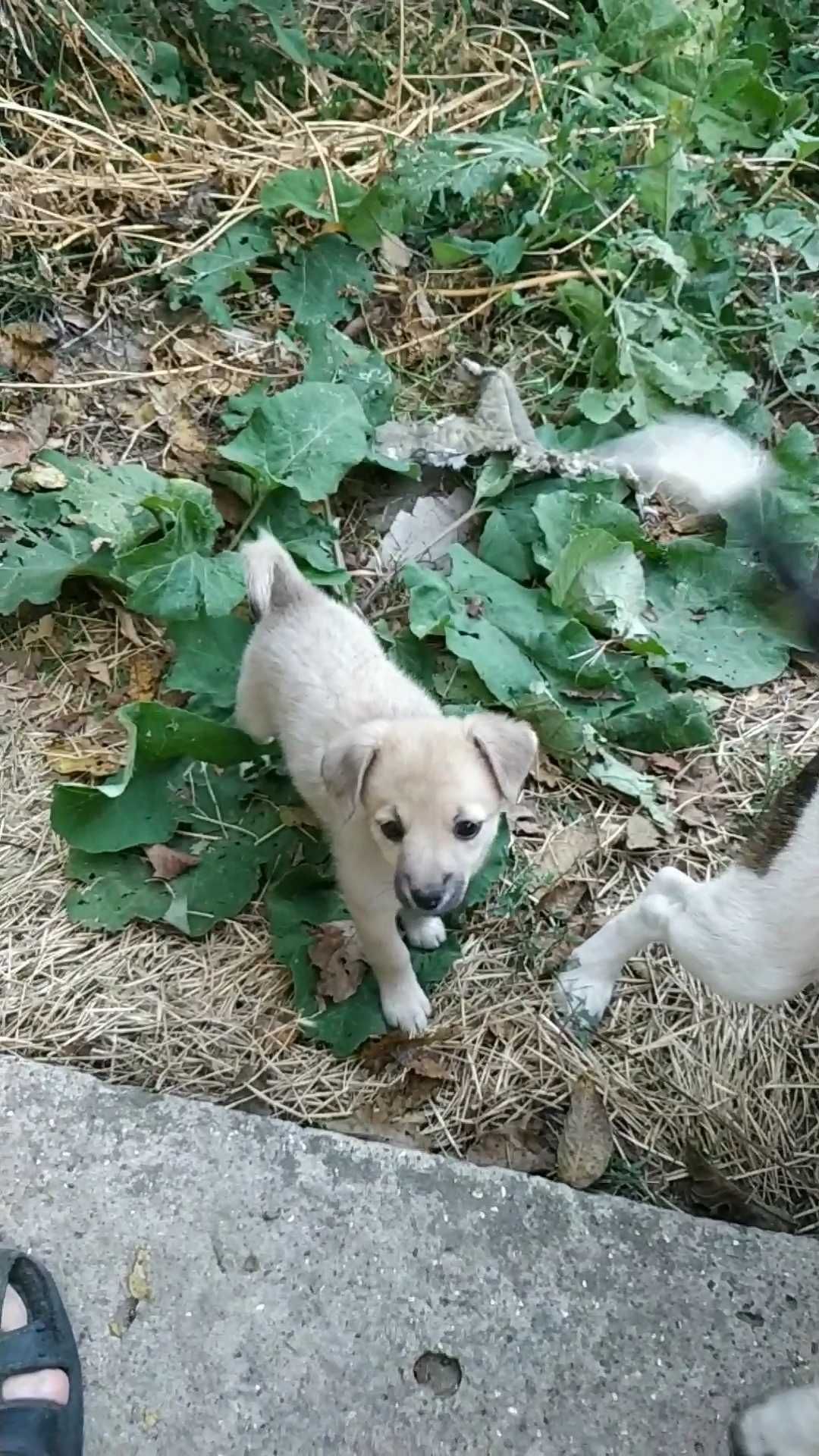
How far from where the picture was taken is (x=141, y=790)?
3029 mm

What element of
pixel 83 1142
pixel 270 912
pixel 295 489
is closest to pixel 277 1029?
pixel 270 912

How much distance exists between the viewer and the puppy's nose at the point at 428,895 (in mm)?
2414

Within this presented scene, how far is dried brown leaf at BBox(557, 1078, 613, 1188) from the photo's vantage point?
8.41 feet

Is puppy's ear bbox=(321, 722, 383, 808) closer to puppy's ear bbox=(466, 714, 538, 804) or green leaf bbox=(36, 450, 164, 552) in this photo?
puppy's ear bbox=(466, 714, 538, 804)

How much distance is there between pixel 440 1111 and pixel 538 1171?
0.25 metres

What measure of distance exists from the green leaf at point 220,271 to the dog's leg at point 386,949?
2.17 meters

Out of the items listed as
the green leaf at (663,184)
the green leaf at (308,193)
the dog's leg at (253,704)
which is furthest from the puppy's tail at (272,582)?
the green leaf at (663,184)

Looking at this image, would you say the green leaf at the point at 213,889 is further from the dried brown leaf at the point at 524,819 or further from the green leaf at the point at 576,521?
the green leaf at the point at 576,521

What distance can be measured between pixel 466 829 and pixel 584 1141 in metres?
0.72

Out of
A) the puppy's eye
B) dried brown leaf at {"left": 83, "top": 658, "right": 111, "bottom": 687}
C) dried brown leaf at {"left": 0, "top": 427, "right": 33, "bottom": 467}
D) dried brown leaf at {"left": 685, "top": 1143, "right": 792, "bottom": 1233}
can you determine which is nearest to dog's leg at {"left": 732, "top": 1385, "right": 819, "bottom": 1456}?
dried brown leaf at {"left": 685, "top": 1143, "right": 792, "bottom": 1233}

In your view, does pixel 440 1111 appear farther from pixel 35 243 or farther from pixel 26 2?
A: pixel 26 2

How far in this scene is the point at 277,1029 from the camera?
2803 millimetres

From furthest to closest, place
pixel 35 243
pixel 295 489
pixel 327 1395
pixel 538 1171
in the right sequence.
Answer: pixel 35 243 < pixel 295 489 < pixel 538 1171 < pixel 327 1395

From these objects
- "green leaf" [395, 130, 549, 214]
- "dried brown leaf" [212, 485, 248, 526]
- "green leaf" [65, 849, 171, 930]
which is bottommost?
"green leaf" [65, 849, 171, 930]
